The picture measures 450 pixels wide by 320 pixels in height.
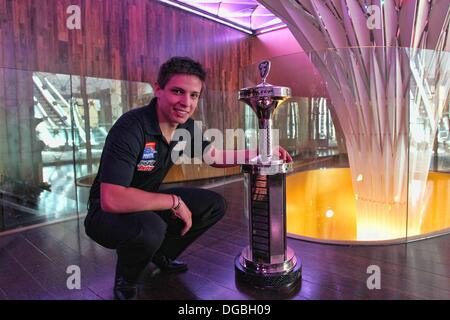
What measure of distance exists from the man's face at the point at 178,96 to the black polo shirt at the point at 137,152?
0.10 m

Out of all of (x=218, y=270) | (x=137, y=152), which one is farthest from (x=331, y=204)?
(x=137, y=152)

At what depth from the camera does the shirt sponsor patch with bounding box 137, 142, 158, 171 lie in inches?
71.1

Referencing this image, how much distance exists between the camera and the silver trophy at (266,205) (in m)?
1.89

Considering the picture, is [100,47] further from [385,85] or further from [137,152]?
[137,152]

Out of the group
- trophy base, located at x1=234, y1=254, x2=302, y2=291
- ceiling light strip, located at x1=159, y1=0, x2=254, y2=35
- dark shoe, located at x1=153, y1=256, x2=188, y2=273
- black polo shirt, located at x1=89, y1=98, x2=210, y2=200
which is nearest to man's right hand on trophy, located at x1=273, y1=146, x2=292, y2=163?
black polo shirt, located at x1=89, y1=98, x2=210, y2=200

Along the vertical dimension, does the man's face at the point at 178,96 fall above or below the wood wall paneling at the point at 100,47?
below

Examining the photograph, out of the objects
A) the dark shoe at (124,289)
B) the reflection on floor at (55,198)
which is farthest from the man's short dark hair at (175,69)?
the reflection on floor at (55,198)

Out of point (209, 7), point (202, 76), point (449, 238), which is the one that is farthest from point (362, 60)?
point (209, 7)

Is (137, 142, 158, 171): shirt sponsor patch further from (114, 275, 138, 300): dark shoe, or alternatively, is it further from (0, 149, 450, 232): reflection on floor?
(0, 149, 450, 232): reflection on floor

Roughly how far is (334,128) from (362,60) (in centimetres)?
111

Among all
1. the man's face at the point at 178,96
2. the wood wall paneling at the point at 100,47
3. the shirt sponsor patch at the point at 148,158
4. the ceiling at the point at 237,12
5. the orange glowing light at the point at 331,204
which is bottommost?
the orange glowing light at the point at 331,204

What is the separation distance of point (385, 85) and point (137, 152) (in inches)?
113

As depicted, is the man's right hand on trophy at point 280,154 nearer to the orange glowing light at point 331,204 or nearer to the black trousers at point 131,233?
the black trousers at point 131,233

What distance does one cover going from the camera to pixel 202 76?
1.91m
